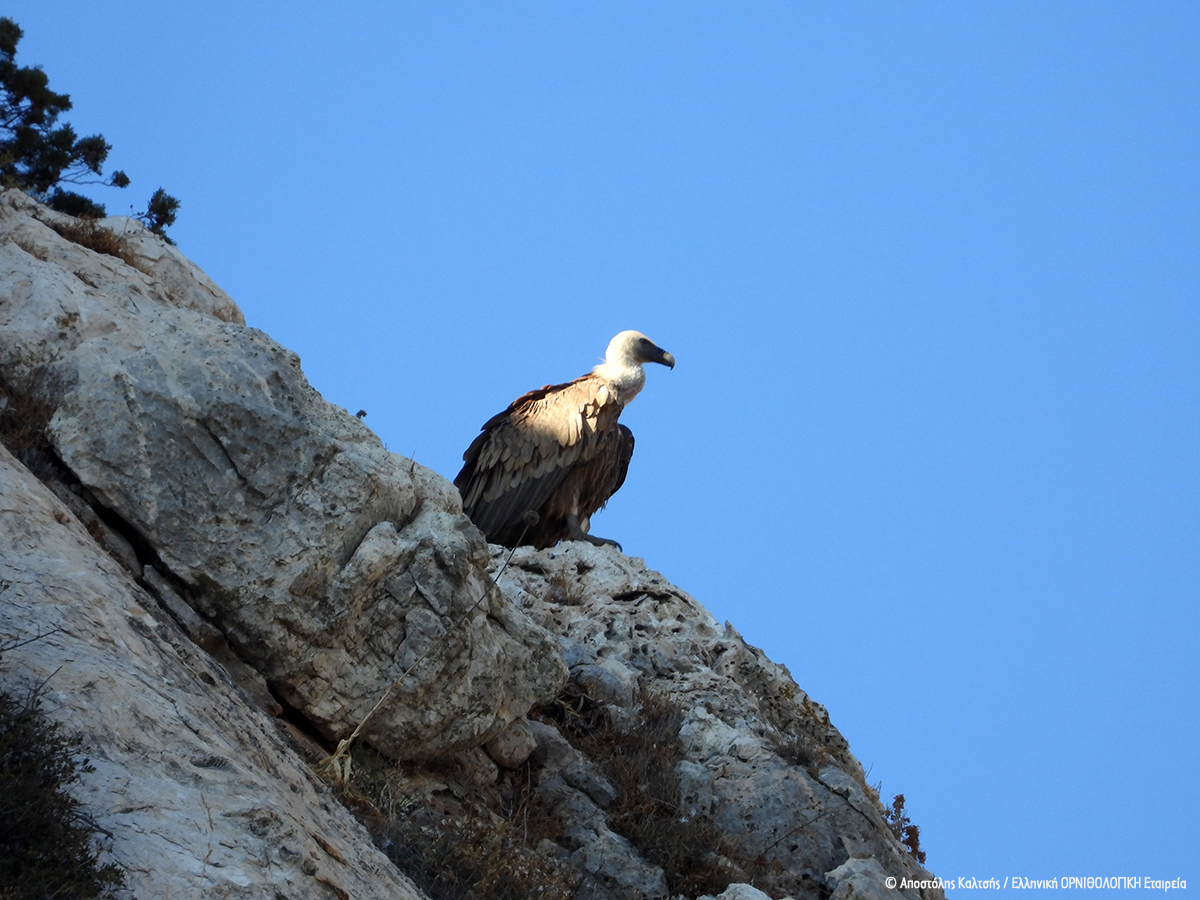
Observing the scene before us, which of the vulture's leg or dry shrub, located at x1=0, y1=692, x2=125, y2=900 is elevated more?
the vulture's leg

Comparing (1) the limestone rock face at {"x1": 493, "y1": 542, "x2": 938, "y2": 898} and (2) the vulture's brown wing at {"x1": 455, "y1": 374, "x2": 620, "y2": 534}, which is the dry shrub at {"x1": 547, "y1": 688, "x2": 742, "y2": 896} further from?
(2) the vulture's brown wing at {"x1": 455, "y1": 374, "x2": 620, "y2": 534}

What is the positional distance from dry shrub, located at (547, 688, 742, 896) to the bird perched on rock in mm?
4308

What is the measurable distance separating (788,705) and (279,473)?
Answer: 4.76 m

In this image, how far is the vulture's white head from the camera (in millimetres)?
13289

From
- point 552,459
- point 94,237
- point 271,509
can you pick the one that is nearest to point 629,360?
point 552,459

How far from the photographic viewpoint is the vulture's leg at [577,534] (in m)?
11.7

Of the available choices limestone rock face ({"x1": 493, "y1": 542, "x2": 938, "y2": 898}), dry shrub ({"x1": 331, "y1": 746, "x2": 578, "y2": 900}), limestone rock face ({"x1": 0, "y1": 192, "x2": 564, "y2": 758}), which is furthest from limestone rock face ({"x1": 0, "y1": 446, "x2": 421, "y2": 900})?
limestone rock face ({"x1": 493, "y1": 542, "x2": 938, "y2": 898})

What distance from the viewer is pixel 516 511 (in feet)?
41.8

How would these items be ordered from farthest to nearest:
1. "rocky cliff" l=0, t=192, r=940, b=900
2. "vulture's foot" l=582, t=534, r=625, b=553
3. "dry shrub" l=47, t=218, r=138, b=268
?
"vulture's foot" l=582, t=534, r=625, b=553 < "dry shrub" l=47, t=218, r=138, b=268 < "rocky cliff" l=0, t=192, r=940, b=900

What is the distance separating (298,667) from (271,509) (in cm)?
78

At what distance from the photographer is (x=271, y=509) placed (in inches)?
251

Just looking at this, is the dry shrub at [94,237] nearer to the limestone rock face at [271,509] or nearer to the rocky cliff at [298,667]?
the rocky cliff at [298,667]

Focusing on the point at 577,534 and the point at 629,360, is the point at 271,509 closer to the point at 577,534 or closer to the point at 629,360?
the point at 577,534

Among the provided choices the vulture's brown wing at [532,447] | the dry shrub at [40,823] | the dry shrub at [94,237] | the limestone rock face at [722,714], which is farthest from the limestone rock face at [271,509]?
the vulture's brown wing at [532,447]
